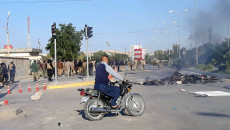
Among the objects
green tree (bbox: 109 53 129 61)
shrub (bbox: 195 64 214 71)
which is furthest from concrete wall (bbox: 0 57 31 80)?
shrub (bbox: 195 64 214 71)

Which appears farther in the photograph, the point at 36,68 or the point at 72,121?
Result: the point at 36,68

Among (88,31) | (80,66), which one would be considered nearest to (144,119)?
(88,31)

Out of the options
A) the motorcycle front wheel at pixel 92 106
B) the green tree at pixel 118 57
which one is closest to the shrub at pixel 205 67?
the green tree at pixel 118 57

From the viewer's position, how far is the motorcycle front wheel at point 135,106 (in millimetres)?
7590

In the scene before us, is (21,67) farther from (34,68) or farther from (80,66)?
(34,68)

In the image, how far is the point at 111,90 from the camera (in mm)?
7160

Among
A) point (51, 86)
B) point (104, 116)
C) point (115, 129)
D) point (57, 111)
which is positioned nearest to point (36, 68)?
point (51, 86)

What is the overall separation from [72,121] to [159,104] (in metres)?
3.63

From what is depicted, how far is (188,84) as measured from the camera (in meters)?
17.0

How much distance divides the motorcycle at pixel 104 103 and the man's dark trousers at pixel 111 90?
4.5 inches

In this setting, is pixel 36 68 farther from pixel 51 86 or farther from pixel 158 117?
pixel 158 117

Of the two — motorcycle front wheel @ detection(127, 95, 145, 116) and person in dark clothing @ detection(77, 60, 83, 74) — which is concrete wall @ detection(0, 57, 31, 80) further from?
motorcycle front wheel @ detection(127, 95, 145, 116)

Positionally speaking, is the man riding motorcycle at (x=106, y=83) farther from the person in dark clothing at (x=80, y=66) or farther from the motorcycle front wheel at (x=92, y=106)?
the person in dark clothing at (x=80, y=66)

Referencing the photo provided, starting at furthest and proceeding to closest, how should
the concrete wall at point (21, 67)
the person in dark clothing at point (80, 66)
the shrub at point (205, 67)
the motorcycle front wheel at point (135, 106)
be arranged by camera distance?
the shrub at point (205, 67), the concrete wall at point (21, 67), the person in dark clothing at point (80, 66), the motorcycle front wheel at point (135, 106)
